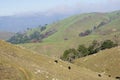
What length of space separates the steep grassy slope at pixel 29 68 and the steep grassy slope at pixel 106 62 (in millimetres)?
35725

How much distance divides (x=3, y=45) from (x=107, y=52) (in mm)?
58143

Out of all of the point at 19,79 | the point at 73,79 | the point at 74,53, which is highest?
the point at 19,79

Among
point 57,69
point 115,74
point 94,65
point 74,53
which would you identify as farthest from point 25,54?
point 74,53

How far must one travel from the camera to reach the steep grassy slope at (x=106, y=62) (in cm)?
9900

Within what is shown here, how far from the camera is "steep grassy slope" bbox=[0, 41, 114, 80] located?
141 ft

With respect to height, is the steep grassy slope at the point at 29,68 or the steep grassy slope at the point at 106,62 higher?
the steep grassy slope at the point at 29,68

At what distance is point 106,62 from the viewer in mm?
106562

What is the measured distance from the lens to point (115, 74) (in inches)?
3789

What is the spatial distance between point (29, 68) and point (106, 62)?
5915 cm

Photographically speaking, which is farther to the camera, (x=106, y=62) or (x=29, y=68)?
(x=106, y=62)

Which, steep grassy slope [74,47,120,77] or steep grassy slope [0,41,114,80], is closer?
steep grassy slope [0,41,114,80]

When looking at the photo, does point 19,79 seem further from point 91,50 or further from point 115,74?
point 91,50

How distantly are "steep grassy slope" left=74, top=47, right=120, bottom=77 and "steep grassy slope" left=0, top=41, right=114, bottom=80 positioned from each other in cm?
3572

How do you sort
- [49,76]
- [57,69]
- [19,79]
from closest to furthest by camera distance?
[19,79] < [49,76] < [57,69]
